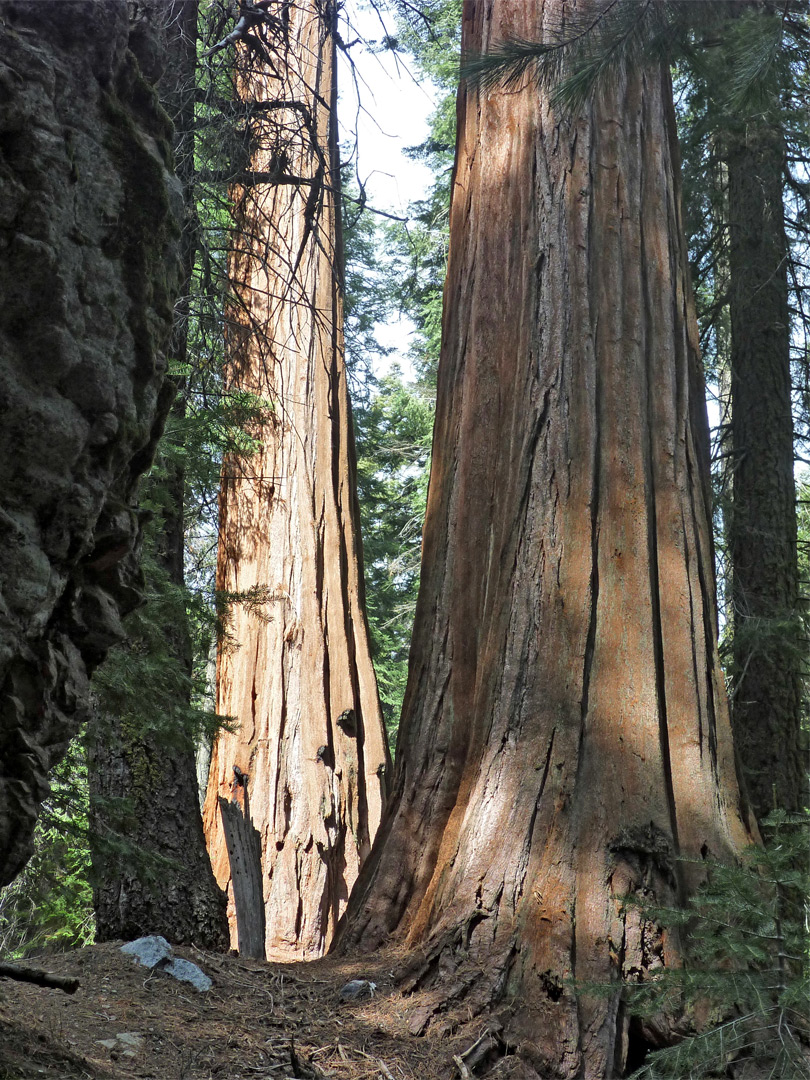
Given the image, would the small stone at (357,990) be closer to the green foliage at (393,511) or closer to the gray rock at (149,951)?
the gray rock at (149,951)

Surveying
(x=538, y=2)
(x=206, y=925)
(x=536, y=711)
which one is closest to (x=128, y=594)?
(x=536, y=711)

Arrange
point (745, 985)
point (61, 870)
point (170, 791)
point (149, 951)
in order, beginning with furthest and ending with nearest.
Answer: point (61, 870) < point (170, 791) < point (149, 951) < point (745, 985)

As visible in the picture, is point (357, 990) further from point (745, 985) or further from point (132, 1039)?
point (745, 985)

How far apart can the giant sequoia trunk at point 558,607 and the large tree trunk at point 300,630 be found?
84.3 inches

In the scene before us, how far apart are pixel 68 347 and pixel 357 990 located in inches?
101

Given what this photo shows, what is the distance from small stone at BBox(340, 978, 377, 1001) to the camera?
3365 millimetres

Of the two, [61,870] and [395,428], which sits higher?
[395,428]

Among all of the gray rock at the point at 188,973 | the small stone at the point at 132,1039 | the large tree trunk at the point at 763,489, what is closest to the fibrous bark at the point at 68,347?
the small stone at the point at 132,1039

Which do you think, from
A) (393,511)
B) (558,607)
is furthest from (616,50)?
(393,511)

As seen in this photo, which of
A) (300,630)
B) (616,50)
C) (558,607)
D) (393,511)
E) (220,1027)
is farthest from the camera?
(393,511)

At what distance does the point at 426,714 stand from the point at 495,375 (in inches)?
68.4

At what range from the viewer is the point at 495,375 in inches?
183

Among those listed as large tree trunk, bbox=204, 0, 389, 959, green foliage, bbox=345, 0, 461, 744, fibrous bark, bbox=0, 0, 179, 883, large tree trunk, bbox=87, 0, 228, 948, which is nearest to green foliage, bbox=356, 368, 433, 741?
green foliage, bbox=345, 0, 461, 744

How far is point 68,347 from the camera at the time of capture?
2.08 metres
